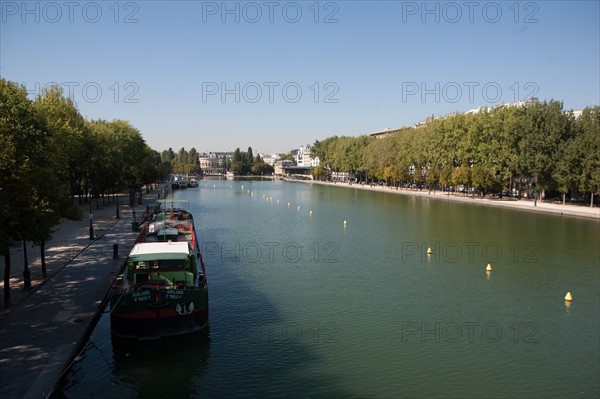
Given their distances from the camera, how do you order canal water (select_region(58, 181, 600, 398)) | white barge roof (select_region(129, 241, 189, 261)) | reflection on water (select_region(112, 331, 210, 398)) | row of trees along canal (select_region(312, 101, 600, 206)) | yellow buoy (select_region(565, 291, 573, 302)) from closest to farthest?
1. reflection on water (select_region(112, 331, 210, 398))
2. canal water (select_region(58, 181, 600, 398))
3. white barge roof (select_region(129, 241, 189, 261))
4. yellow buoy (select_region(565, 291, 573, 302))
5. row of trees along canal (select_region(312, 101, 600, 206))

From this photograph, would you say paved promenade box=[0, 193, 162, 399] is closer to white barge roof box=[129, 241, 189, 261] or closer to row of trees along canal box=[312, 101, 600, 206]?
white barge roof box=[129, 241, 189, 261]

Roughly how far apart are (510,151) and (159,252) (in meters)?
75.6

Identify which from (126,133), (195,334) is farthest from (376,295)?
(126,133)

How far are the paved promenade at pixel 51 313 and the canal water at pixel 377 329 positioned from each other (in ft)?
3.01

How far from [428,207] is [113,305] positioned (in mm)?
64665

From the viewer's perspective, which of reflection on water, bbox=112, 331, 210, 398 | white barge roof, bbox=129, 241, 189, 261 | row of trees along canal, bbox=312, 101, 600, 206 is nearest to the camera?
reflection on water, bbox=112, 331, 210, 398

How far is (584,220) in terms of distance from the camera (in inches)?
2356

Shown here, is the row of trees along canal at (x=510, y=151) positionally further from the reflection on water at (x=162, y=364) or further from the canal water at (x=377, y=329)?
the reflection on water at (x=162, y=364)

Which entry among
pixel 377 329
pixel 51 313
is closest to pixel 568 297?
pixel 377 329

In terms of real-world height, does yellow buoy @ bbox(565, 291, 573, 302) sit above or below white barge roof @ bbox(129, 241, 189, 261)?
below

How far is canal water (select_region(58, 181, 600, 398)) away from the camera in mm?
16781

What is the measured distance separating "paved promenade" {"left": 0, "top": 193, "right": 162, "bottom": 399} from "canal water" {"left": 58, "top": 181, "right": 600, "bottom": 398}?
3.01 ft

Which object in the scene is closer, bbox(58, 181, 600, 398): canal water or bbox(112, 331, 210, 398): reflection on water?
bbox(112, 331, 210, 398): reflection on water

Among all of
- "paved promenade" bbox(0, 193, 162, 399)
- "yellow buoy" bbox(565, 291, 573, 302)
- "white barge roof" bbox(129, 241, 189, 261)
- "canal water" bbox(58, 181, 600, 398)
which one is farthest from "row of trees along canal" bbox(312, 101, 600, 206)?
"paved promenade" bbox(0, 193, 162, 399)
